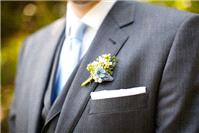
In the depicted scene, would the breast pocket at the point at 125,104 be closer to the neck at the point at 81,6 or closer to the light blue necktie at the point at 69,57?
the light blue necktie at the point at 69,57

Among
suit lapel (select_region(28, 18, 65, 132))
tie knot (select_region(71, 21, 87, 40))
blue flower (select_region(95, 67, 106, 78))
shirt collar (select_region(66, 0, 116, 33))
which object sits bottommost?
suit lapel (select_region(28, 18, 65, 132))

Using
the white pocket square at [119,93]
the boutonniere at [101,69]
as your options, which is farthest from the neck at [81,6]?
the white pocket square at [119,93]

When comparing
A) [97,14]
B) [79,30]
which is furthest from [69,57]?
[97,14]

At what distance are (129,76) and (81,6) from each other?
1.76 feet

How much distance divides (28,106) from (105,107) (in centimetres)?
60

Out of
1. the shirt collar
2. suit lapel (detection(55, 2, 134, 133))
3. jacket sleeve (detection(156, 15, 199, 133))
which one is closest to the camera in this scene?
jacket sleeve (detection(156, 15, 199, 133))

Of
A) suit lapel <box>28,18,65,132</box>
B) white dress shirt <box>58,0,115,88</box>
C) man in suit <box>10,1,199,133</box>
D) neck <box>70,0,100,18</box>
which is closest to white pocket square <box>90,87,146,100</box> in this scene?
man in suit <box>10,1,199,133</box>

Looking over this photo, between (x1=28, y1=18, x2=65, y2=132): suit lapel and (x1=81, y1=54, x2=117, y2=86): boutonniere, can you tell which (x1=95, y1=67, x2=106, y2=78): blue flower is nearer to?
(x1=81, y1=54, x2=117, y2=86): boutonniere

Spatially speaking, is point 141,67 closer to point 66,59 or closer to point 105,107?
point 105,107

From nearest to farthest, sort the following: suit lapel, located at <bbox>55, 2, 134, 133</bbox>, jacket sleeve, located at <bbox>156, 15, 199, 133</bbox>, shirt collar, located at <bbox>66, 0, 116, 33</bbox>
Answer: jacket sleeve, located at <bbox>156, 15, 199, 133</bbox> < suit lapel, located at <bbox>55, 2, 134, 133</bbox> < shirt collar, located at <bbox>66, 0, 116, 33</bbox>

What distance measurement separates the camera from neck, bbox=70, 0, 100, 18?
7.55ft

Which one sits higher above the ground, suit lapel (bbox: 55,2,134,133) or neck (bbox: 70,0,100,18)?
neck (bbox: 70,0,100,18)

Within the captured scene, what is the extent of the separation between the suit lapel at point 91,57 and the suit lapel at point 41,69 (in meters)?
0.27

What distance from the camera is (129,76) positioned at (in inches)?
79.5
